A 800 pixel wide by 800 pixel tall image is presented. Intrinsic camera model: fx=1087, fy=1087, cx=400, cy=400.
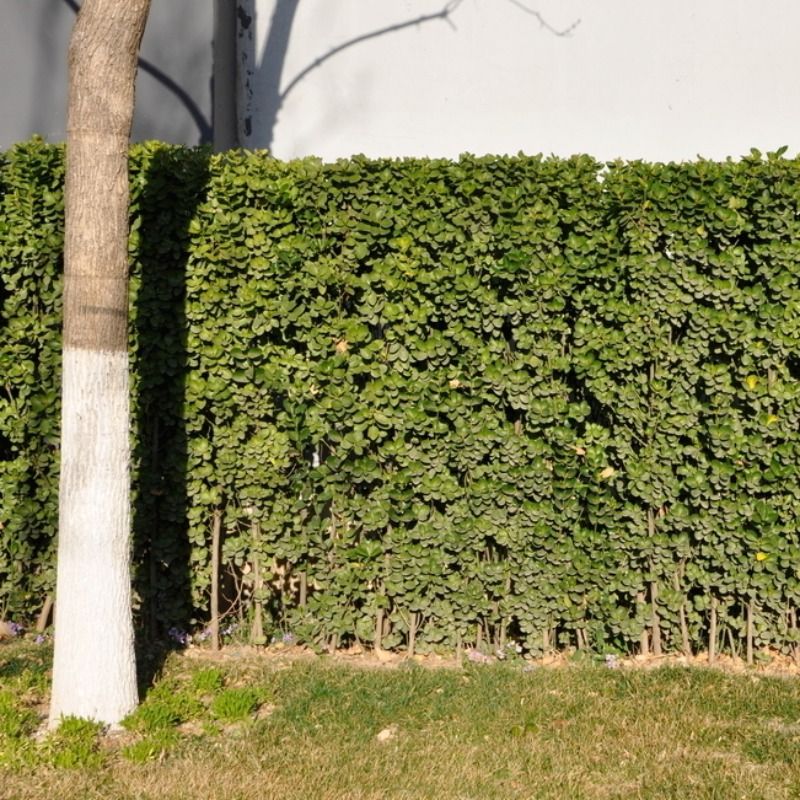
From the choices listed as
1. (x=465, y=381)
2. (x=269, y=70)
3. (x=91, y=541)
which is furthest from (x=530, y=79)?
(x=91, y=541)

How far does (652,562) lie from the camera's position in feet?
19.3

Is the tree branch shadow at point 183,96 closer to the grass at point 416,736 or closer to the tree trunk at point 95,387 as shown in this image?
the tree trunk at point 95,387

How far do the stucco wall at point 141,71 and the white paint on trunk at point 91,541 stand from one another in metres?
2.66

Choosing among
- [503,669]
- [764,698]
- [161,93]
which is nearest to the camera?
[764,698]

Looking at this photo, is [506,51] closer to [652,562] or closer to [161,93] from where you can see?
[161,93]

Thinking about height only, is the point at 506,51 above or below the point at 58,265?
above

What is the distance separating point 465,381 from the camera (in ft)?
18.9

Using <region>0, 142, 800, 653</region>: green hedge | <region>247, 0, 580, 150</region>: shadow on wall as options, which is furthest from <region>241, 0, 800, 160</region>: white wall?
<region>0, 142, 800, 653</region>: green hedge

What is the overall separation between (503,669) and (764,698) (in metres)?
1.32

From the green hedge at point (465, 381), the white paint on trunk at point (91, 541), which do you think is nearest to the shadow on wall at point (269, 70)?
the green hedge at point (465, 381)

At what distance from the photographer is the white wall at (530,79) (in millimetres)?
7527

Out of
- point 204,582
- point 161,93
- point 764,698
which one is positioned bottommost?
point 764,698

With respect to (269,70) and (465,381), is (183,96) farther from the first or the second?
(465,381)

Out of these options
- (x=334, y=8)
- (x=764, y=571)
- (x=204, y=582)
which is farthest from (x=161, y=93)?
(x=764, y=571)
